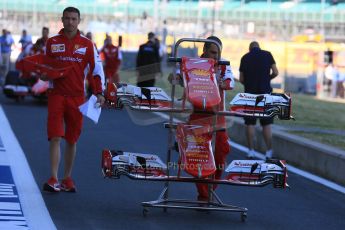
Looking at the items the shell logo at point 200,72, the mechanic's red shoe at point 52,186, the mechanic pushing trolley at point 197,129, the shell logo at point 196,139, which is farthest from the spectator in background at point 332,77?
the shell logo at point 196,139

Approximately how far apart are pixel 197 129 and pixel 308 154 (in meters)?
5.27

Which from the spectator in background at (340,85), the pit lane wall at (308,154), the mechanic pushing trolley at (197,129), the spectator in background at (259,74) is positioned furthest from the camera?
the spectator in background at (340,85)

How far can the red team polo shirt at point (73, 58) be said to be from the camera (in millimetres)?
9156

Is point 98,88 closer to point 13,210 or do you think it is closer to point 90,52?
point 90,52

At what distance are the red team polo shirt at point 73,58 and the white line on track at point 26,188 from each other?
3.48 feet

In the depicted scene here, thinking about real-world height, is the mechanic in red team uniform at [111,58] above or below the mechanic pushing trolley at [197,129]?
below

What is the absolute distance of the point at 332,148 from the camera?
41.7ft

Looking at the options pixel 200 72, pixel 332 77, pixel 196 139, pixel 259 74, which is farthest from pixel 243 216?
pixel 332 77

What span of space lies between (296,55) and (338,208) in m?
33.3

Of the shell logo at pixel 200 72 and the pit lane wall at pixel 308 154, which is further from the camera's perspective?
the pit lane wall at pixel 308 154

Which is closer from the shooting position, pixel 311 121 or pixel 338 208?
pixel 338 208

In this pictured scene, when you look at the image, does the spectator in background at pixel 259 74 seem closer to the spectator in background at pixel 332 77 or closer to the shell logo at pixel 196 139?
the shell logo at pixel 196 139

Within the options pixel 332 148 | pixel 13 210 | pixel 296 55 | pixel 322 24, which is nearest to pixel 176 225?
pixel 13 210

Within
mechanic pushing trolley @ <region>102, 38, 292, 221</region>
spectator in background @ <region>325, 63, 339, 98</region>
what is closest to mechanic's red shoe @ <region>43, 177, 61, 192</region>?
mechanic pushing trolley @ <region>102, 38, 292, 221</region>
